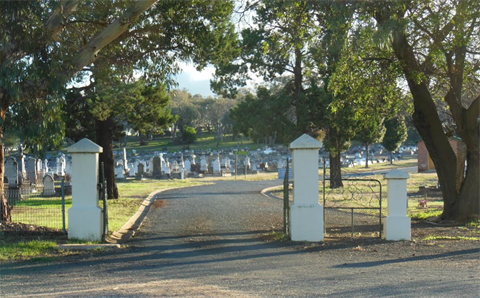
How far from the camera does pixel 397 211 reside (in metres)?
12.4

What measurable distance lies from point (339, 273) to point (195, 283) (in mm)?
2319

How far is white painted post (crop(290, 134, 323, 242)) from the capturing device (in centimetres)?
1211

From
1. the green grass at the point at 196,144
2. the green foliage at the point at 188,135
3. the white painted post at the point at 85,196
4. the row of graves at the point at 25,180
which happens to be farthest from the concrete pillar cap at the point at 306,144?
the green foliage at the point at 188,135

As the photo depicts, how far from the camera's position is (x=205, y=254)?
36.2ft

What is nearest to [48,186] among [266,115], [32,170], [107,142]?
[107,142]

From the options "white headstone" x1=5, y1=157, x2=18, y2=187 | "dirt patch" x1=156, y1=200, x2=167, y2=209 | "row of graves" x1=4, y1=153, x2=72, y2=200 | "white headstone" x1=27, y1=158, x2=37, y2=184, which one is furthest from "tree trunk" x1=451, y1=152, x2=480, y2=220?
"white headstone" x1=27, y1=158, x2=37, y2=184

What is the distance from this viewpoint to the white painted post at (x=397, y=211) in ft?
40.4

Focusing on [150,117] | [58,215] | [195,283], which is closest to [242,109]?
[150,117]

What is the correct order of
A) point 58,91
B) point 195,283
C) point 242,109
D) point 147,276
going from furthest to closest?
point 242,109 < point 58,91 < point 147,276 < point 195,283

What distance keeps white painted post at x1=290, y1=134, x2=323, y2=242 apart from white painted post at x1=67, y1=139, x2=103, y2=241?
4.20 m

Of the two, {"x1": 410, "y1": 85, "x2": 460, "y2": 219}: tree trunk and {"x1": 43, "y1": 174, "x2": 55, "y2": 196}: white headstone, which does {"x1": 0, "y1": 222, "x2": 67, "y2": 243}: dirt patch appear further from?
{"x1": 43, "y1": 174, "x2": 55, "y2": 196}: white headstone

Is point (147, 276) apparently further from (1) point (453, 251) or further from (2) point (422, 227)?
(2) point (422, 227)

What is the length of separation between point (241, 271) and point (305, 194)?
345 cm

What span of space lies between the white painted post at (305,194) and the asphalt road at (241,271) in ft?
1.35
